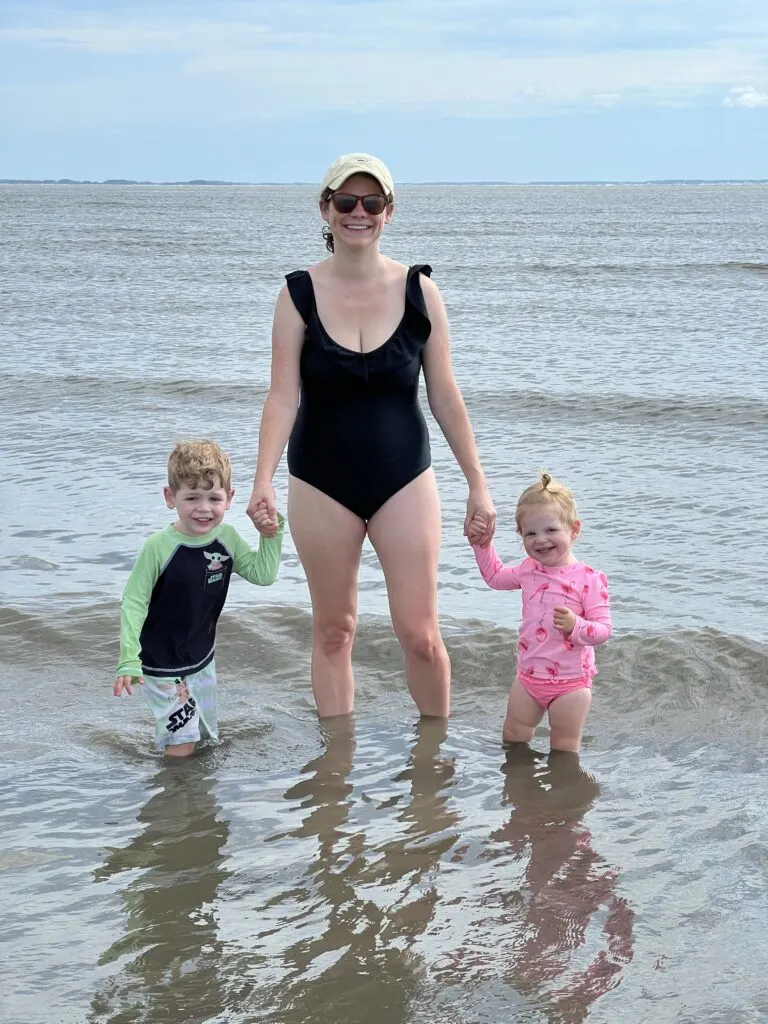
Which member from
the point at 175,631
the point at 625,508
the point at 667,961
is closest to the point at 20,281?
the point at 625,508

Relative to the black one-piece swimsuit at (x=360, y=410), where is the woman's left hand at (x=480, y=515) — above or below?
below

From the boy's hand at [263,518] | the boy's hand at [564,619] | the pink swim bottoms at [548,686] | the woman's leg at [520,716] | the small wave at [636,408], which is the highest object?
the boy's hand at [263,518]

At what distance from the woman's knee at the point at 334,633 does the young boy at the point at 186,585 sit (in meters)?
0.31

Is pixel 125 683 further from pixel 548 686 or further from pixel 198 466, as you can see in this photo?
pixel 548 686

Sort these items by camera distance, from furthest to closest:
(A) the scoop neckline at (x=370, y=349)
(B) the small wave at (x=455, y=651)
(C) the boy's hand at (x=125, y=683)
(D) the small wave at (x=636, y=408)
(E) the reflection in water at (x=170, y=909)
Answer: (D) the small wave at (x=636, y=408), (B) the small wave at (x=455, y=651), (A) the scoop neckline at (x=370, y=349), (C) the boy's hand at (x=125, y=683), (E) the reflection in water at (x=170, y=909)

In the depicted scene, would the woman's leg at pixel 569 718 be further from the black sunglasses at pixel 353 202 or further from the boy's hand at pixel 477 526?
the black sunglasses at pixel 353 202

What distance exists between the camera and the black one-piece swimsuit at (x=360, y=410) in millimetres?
4375

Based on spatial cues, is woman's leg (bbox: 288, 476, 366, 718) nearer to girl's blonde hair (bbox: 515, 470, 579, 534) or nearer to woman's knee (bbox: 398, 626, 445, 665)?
woman's knee (bbox: 398, 626, 445, 665)

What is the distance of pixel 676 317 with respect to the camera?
22.6 metres

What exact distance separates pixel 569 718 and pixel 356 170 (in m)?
2.21

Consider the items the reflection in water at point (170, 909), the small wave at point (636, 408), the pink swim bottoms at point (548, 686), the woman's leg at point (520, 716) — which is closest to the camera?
the reflection in water at point (170, 909)

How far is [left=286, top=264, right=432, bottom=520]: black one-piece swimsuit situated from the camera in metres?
4.38

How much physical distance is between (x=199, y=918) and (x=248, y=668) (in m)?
2.61

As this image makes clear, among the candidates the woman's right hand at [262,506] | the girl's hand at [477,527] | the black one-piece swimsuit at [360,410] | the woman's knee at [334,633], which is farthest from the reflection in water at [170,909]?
the girl's hand at [477,527]
